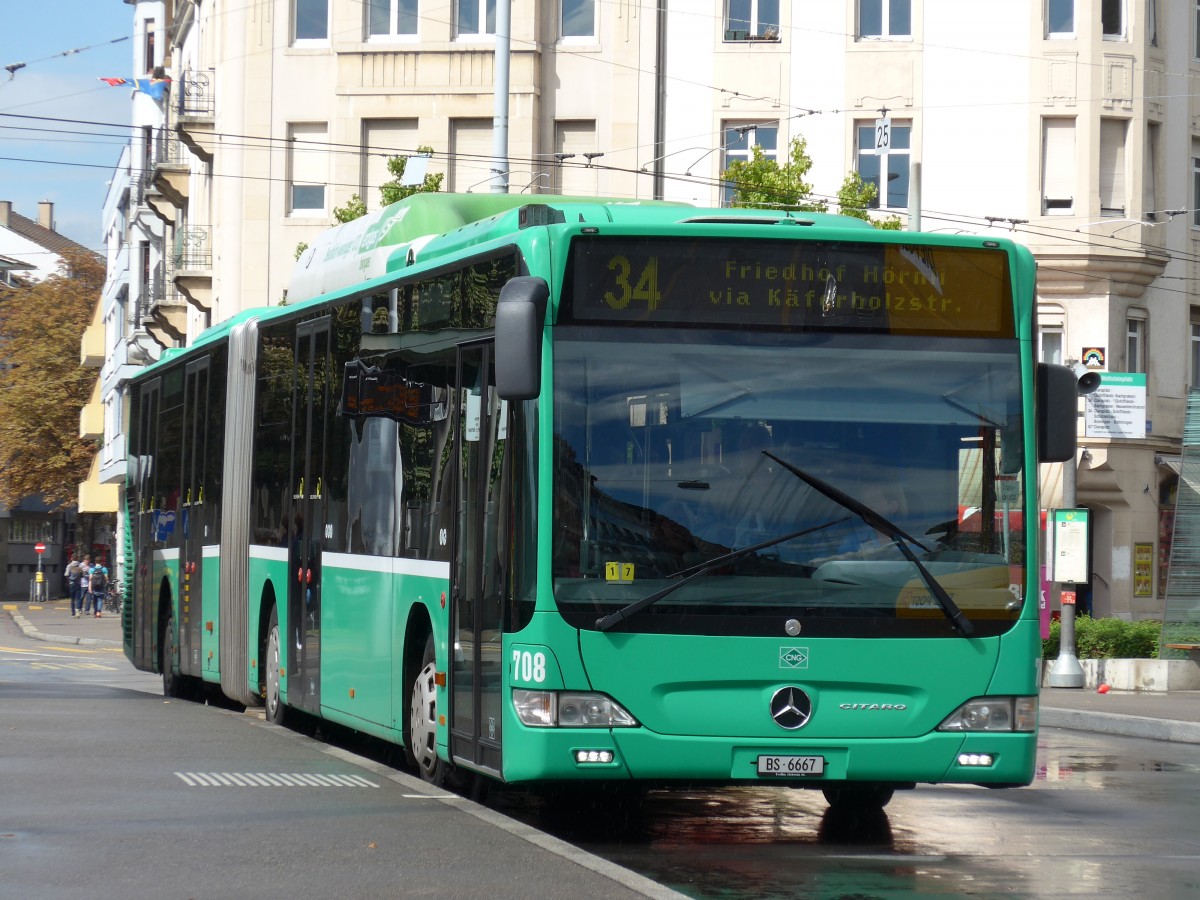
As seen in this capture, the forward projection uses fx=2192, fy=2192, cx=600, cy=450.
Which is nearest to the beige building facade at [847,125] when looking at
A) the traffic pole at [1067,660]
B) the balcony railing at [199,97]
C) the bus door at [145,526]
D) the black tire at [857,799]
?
the balcony railing at [199,97]

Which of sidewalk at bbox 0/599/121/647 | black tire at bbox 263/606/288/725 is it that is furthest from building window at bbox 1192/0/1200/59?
black tire at bbox 263/606/288/725

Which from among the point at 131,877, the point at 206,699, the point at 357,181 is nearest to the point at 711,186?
the point at 357,181

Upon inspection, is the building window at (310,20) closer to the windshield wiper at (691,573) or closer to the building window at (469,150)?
the building window at (469,150)

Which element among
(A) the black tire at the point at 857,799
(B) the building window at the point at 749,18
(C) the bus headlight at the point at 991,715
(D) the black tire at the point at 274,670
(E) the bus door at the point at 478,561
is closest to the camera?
(C) the bus headlight at the point at 991,715

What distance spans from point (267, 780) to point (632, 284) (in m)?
3.42

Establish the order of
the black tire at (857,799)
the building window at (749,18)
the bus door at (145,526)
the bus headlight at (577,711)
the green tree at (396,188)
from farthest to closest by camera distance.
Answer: the building window at (749,18) → the green tree at (396,188) → the bus door at (145,526) → the black tire at (857,799) → the bus headlight at (577,711)

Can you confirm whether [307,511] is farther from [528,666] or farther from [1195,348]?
[1195,348]

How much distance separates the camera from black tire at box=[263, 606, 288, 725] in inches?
629

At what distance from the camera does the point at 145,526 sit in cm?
2200

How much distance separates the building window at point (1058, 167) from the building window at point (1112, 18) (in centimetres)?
194

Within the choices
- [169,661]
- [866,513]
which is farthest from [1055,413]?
[169,661]

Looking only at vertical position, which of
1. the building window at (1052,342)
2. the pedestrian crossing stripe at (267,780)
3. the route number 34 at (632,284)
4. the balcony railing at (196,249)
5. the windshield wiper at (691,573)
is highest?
the balcony railing at (196,249)

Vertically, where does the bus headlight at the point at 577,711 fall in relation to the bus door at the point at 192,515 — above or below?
below

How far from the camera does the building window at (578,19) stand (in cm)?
4241
